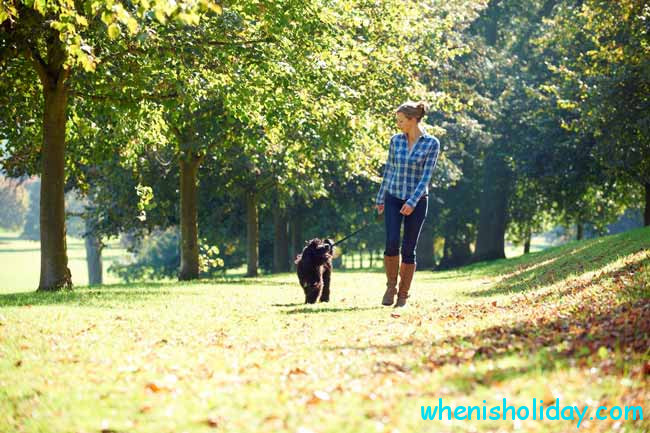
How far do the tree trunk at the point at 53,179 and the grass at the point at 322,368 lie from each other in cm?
482

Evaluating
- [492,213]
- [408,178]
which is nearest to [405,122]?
[408,178]

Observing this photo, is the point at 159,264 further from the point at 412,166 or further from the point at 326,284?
the point at 412,166

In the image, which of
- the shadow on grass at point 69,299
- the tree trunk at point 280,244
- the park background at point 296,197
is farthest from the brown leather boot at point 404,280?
the tree trunk at point 280,244

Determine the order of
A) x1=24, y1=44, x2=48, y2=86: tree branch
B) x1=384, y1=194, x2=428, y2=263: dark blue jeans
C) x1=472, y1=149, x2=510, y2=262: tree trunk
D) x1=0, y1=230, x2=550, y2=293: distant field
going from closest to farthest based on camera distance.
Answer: x1=384, y1=194, x2=428, y2=263: dark blue jeans
x1=24, y1=44, x2=48, y2=86: tree branch
x1=472, y1=149, x2=510, y2=262: tree trunk
x1=0, y1=230, x2=550, y2=293: distant field

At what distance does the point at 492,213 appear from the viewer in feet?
129

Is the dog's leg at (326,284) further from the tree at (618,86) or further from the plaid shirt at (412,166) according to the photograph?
the tree at (618,86)

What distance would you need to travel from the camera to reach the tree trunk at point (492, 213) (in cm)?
3878

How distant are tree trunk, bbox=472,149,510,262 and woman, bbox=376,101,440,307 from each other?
28595 millimetres

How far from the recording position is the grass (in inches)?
191

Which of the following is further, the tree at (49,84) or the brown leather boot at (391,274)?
the tree at (49,84)

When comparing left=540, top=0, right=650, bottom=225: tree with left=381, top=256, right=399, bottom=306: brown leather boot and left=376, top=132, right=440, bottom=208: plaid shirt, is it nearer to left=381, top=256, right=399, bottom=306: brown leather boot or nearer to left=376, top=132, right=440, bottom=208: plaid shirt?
left=376, top=132, right=440, bottom=208: plaid shirt

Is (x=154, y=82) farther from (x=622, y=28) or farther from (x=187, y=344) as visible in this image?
(x=622, y=28)

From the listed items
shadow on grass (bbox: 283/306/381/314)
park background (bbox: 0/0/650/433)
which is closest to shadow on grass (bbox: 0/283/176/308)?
park background (bbox: 0/0/650/433)

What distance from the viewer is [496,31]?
4100 centimetres
